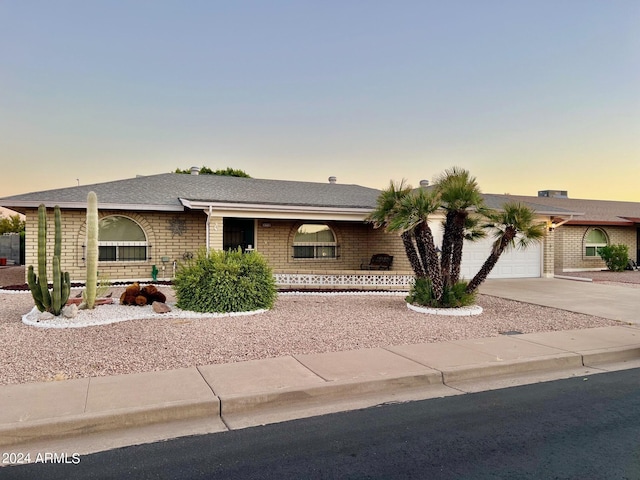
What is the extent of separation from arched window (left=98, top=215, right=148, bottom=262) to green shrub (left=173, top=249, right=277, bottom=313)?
589 centimetres

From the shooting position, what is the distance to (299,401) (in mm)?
5207

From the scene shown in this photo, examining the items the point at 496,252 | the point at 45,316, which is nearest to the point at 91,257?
the point at 45,316

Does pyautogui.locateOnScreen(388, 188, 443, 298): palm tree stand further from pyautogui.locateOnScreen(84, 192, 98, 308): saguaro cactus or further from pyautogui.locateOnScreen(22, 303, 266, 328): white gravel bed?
pyautogui.locateOnScreen(84, 192, 98, 308): saguaro cactus

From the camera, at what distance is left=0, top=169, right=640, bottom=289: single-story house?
14.5 m

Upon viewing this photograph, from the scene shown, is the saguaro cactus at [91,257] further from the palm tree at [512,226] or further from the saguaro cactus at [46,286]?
the palm tree at [512,226]

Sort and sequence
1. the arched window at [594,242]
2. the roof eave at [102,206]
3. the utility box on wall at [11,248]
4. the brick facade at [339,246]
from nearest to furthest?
the roof eave at [102,206] → the brick facade at [339,246] → the arched window at [594,242] → the utility box on wall at [11,248]

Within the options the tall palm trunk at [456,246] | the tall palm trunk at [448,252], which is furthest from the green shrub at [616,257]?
the tall palm trunk at [448,252]

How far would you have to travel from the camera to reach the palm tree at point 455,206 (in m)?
10.6

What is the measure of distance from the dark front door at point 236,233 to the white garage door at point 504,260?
286 inches

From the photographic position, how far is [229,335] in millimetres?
8031

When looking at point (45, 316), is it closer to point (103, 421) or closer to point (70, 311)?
point (70, 311)

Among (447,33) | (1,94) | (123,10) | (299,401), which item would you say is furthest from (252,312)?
(1,94)

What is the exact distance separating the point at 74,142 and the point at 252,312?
12.3 meters

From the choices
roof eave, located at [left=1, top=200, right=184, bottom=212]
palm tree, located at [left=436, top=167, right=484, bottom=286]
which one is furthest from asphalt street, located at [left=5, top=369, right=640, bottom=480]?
roof eave, located at [left=1, top=200, right=184, bottom=212]
